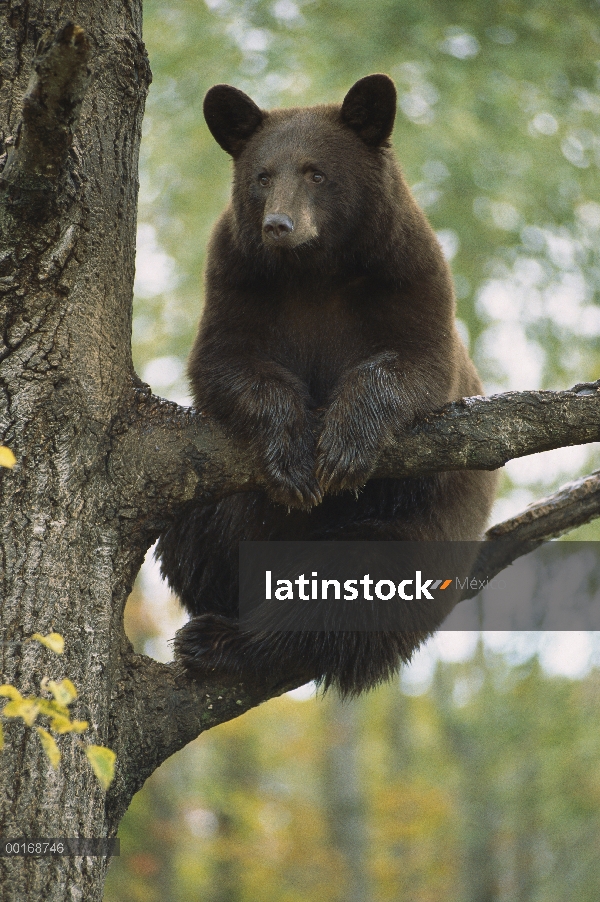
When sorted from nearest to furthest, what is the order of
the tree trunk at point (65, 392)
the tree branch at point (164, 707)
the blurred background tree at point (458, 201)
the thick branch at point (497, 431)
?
1. the tree trunk at point (65, 392)
2. the tree branch at point (164, 707)
3. the thick branch at point (497, 431)
4. the blurred background tree at point (458, 201)

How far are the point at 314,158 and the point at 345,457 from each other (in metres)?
1.40

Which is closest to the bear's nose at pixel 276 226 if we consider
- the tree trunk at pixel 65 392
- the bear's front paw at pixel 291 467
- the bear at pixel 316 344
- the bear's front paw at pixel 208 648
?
the bear at pixel 316 344

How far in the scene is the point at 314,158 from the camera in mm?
3867

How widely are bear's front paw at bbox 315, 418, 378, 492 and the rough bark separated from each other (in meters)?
0.12

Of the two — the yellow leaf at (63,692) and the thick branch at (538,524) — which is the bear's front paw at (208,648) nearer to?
the thick branch at (538,524)

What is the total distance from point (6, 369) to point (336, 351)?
155cm

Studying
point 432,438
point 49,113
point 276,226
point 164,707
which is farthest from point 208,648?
point 49,113

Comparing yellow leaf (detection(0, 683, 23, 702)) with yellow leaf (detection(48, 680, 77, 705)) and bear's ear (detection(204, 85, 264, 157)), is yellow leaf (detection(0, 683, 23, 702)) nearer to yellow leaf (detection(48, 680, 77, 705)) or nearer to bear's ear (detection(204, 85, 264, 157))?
yellow leaf (detection(48, 680, 77, 705))

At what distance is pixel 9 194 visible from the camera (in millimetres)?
2717

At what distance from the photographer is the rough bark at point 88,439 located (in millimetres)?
2549

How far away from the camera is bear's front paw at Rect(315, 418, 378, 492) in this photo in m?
3.27

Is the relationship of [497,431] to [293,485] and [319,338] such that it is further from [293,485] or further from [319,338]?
[319,338]

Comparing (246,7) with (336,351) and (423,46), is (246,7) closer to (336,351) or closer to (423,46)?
(423,46)

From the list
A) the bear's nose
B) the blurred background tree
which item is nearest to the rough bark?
the bear's nose
